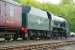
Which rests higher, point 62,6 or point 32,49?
point 62,6

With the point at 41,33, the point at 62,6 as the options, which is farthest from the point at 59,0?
the point at 41,33

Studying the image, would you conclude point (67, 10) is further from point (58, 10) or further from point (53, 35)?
point (53, 35)

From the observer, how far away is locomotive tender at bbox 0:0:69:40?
61.4ft

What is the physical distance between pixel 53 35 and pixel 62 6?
31528mm

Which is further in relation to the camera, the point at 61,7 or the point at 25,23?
the point at 61,7

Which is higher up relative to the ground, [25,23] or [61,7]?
[61,7]

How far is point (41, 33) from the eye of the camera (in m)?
26.6

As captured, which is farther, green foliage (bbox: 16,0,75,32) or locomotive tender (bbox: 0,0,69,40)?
green foliage (bbox: 16,0,75,32)

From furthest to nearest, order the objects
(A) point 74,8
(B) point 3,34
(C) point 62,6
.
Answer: (C) point 62,6
(A) point 74,8
(B) point 3,34

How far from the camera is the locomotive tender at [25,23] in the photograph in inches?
737

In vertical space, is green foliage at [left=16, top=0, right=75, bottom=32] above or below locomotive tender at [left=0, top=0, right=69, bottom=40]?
above

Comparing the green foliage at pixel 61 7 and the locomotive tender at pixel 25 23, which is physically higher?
the green foliage at pixel 61 7

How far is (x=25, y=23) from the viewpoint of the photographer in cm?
2286

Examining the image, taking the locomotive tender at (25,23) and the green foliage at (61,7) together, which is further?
the green foliage at (61,7)
